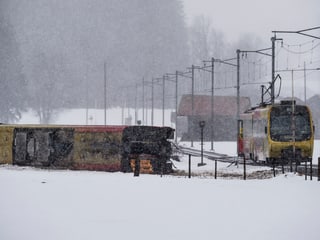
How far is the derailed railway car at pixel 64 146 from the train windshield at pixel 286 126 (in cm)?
491

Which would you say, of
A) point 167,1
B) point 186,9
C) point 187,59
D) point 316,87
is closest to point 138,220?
point 187,59

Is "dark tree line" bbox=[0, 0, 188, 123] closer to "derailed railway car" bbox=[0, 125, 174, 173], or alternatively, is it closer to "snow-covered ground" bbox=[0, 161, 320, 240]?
"derailed railway car" bbox=[0, 125, 174, 173]

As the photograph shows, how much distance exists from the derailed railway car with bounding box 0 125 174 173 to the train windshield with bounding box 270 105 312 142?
16.1ft

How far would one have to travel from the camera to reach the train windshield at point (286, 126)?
27.3m

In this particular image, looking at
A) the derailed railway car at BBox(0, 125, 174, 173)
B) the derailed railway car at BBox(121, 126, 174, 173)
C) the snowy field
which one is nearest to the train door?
the derailed railway car at BBox(0, 125, 174, 173)

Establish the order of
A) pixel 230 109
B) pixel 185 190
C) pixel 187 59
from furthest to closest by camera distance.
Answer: pixel 187 59 → pixel 230 109 → pixel 185 190

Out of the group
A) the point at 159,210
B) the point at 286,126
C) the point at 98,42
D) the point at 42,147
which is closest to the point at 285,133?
the point at 286,126

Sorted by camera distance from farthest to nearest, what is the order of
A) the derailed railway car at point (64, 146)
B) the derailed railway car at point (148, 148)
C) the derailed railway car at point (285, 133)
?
the derailed railway car at point (64, 146)
the derailed railway car at point (285, 133)
the derailed railway car at point (148, 148)

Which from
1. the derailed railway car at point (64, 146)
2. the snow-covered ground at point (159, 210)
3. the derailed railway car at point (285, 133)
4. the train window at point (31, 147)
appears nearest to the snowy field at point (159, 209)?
the snow-covered ground at point (159, 210)

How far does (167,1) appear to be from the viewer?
113938 millimetres

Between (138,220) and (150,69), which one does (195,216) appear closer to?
(138,220)

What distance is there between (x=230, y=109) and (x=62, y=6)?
5478 centimetres

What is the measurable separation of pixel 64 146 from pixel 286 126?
10.4 meters

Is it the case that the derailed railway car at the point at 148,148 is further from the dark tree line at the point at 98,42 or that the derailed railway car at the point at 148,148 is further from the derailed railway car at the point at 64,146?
the dark tree line at the point at 98,42
